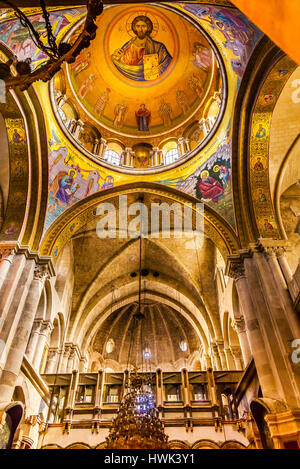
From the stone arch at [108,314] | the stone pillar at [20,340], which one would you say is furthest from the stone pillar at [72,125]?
the stone arch at [108,314]

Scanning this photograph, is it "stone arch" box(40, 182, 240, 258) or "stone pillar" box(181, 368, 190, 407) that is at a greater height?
"stone arch" box(40, 182, 240, 258)

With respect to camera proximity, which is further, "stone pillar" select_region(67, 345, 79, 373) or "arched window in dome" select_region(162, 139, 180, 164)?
"arched window in dome" select_region(162, 139, 180, 164)

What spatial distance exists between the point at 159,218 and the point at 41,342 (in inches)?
278

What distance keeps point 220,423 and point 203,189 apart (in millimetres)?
8544

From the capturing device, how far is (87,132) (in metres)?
14.1

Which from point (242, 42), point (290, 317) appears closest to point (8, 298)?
point (290, 317)

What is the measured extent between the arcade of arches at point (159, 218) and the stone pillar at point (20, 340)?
56mm

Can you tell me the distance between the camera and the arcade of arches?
8.20 metres

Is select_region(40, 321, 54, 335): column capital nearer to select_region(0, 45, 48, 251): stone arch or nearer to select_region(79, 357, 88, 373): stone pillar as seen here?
select_region(0, 45, 48, 251): stone arch

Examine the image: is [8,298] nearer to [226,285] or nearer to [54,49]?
[54,49]

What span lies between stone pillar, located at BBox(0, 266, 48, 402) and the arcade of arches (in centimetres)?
6

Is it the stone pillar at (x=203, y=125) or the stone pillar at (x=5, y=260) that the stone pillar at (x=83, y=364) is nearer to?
the stone pillar at (x=5, y=260)

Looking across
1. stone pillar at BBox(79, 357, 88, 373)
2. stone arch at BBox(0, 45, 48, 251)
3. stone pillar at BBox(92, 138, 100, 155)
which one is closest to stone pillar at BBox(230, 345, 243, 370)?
stone pillar at BBox(79, 357, 88, 373)

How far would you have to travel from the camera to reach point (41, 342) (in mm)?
11219
